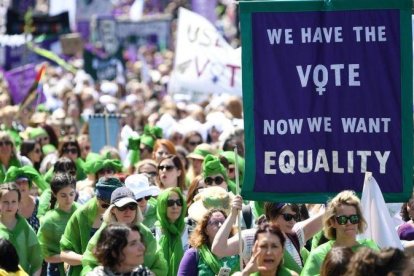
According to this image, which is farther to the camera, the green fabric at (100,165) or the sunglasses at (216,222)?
the green fabric at (100,165)

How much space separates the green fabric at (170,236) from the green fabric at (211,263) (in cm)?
108

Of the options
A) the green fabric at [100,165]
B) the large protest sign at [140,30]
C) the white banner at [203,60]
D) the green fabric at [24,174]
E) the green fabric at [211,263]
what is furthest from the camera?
the large protest sign at [140,30]

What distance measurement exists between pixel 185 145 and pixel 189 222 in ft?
21.1

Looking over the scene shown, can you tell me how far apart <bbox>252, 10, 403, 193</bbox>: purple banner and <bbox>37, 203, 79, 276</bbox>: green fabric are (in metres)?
2.56

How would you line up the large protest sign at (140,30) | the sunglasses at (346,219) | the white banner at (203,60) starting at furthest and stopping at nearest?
the large protest sign at (140,30) < the white banner at (203,60) < the sunglasses at (346,219)

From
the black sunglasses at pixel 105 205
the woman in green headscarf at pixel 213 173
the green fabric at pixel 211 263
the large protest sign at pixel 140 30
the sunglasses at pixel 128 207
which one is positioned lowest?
the green fabric at pixel 211 263

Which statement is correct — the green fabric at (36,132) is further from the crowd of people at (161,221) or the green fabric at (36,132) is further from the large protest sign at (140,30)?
the large protest sign at (140,30)

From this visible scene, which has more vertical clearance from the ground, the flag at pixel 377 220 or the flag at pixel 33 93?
the flag at pixel 33 93

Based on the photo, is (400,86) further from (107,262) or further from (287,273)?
(107,262)

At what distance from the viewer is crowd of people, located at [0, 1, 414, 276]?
8.69m

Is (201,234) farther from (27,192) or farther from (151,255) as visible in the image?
(27,192)

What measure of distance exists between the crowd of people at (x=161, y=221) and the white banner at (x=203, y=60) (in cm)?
242

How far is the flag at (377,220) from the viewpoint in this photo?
31.5ft

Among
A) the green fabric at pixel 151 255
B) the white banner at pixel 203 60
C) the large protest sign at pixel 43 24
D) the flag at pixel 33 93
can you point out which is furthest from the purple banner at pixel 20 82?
the green fabric at pixel 151 255
